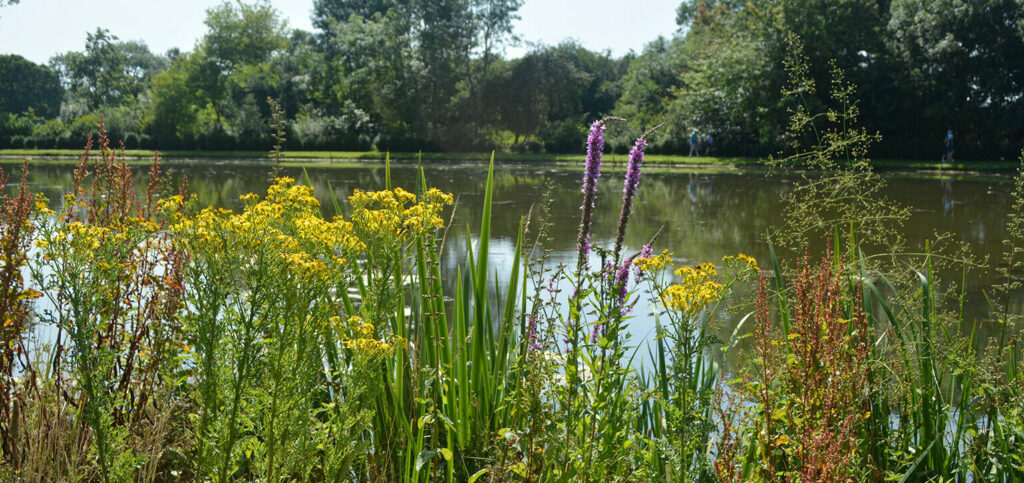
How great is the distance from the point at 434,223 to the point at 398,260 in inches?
8.1

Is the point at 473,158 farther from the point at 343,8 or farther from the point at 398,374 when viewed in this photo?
the point at 343,8

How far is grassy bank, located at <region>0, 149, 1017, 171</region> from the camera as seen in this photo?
25391 mm

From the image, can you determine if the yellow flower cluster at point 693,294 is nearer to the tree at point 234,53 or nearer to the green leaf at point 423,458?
the green leaf at point 423,458

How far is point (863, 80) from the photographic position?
29.7 meters

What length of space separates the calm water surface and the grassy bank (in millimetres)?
2700

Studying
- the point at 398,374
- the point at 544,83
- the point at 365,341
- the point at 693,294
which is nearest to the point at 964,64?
the point at 544,83

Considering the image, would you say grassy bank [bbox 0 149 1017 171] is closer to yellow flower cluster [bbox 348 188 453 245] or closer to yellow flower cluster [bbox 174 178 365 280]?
yellow flower cluster [bbox 348 188 453 245]

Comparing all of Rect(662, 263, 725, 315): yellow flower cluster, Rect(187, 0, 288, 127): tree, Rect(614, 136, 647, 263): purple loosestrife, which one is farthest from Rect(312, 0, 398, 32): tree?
Rect(662, 263, 725, 315): yellow flower cluster

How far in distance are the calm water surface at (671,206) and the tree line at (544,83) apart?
12.9 feet

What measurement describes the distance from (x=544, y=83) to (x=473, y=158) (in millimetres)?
7419

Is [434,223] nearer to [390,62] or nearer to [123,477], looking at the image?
[123,477]

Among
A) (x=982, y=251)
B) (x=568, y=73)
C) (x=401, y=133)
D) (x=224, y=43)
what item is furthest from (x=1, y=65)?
(x=982, y=251)

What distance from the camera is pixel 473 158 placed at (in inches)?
1268

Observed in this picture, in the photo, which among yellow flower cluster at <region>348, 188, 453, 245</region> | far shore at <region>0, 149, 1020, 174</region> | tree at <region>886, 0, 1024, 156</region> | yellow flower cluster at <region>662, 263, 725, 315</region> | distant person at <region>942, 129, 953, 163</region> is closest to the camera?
yellow flower cluster at <region>662, 263, 725, 315</region>
